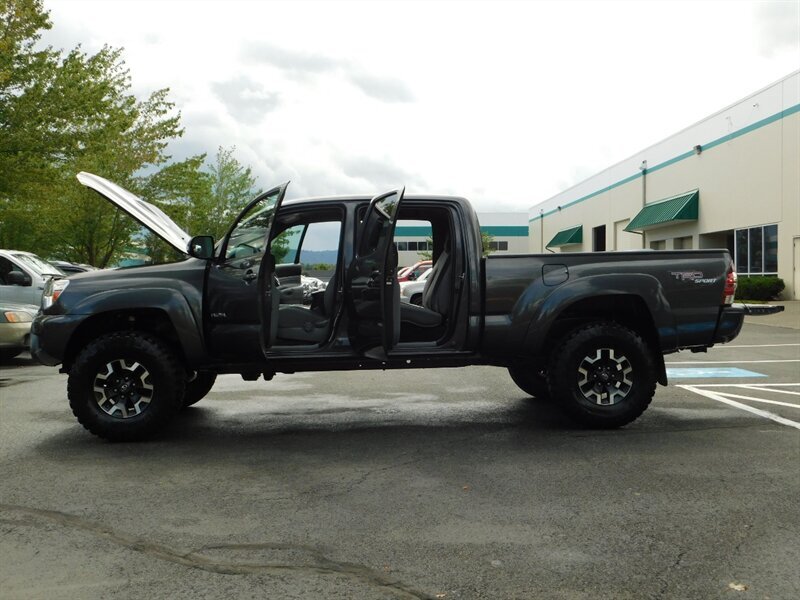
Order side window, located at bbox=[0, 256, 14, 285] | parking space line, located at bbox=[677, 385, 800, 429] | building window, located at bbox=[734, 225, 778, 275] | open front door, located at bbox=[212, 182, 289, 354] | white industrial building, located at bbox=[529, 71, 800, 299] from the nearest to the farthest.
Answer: open front door, located at bbox=[212, 182, 289, 354]
parking space line, located at bbox=[677, 385, 800, 429]
side window, located at bbox=[0, 256, 14, 285]
white industrial building, located at bbox=[529, 71, 800, 299]
building window, located at bbox=[734, 225, 778, 275]

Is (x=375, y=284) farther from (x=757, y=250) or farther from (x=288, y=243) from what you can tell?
(x=757, y=250)

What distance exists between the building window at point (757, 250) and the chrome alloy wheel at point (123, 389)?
25.9m

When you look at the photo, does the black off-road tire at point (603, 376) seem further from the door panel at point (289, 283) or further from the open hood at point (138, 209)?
the open hood at point (138, 209)

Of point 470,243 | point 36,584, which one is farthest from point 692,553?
point 470,243

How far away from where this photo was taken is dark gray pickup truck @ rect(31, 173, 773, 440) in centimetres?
658

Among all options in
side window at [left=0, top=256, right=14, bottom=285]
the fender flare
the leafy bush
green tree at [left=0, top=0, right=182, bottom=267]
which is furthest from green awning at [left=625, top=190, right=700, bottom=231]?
the fender flare

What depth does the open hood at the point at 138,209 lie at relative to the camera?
6594 mm

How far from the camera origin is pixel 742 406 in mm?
8094

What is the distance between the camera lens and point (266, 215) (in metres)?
6.58

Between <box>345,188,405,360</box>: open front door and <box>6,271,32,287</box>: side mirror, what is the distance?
26.4 feet

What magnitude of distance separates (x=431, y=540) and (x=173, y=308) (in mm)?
3391

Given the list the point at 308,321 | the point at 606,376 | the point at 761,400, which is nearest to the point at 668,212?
the point at 761,400

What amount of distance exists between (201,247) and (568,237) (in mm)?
51397

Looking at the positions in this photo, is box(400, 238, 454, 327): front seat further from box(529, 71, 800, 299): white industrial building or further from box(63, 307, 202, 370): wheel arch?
box(529, 71, 800, 299): white industrial building
